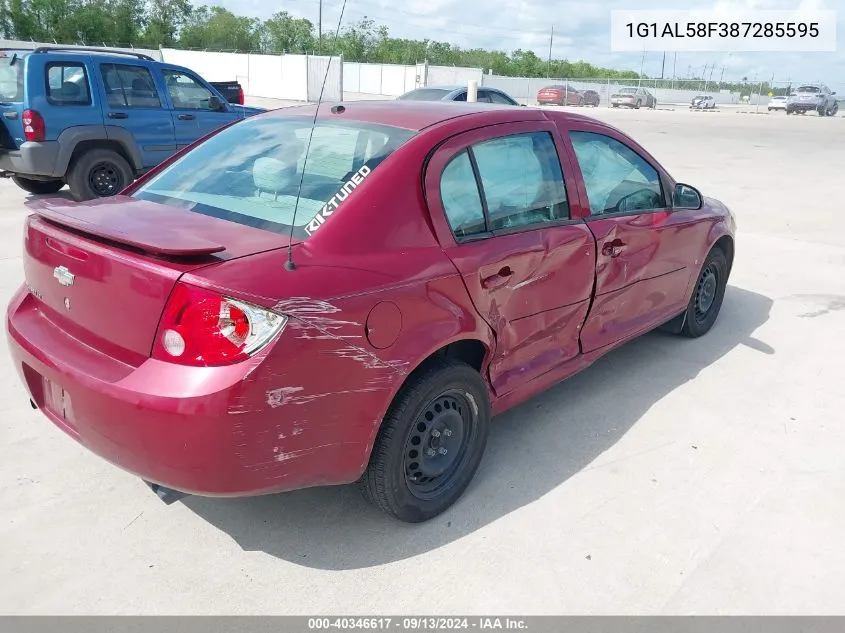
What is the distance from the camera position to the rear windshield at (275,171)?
2.62 meters

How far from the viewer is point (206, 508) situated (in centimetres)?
285

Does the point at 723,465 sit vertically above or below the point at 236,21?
below

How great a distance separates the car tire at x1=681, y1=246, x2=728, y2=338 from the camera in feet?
15.7

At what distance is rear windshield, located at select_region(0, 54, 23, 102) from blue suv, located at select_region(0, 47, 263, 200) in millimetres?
12

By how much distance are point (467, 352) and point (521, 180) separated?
34.0 inches

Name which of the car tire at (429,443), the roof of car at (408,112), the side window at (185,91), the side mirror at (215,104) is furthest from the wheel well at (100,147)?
the car tire at (429,443)

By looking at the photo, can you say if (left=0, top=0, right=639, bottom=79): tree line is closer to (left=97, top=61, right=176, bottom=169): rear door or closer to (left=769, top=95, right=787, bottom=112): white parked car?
(left=769, top=95, right=787, bottom=112): white parked car

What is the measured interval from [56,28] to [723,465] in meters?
69.4

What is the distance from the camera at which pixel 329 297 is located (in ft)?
7.38

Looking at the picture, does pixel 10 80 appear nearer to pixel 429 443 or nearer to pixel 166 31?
pixel 429 443

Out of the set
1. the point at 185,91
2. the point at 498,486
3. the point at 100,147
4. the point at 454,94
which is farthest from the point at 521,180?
the point at 454,94

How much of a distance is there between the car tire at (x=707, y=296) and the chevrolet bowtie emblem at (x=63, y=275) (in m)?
3.84

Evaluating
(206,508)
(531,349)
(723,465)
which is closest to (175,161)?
(206,508)

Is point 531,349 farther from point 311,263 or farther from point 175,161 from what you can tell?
point 175,161
